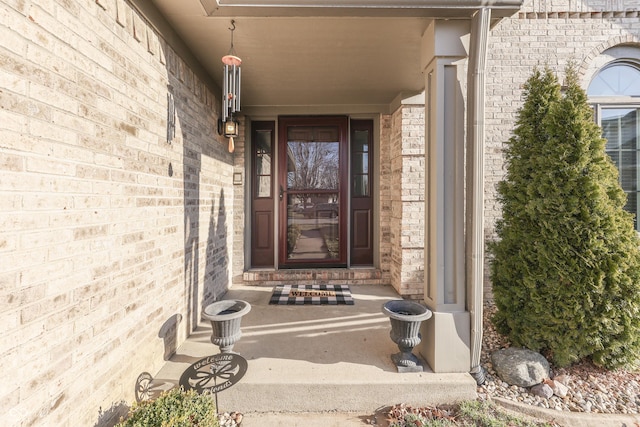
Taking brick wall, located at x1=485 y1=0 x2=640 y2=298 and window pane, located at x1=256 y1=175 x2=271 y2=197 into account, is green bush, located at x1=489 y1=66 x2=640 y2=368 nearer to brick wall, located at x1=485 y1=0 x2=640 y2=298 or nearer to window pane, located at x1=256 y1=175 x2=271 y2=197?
brick wall, located at x1=485 y1=0 x2=640 y2=298

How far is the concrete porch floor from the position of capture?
1992mm

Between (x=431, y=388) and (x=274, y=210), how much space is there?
10.1ft

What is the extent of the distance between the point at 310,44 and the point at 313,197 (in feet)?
7.42

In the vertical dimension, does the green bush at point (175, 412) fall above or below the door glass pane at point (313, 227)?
below

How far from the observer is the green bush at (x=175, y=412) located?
148cm

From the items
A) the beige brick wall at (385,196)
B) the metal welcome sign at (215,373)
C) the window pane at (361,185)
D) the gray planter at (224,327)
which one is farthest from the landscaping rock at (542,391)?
the window pane at (361,185)

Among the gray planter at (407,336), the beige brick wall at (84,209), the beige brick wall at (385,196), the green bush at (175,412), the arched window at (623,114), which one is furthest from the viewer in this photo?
the beige brick wall at (385,196)

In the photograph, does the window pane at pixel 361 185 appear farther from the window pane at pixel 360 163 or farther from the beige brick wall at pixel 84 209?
the beige brick wall at pixel 84 209

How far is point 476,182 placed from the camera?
2.11m

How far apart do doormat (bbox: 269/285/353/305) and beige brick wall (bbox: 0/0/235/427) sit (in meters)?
1.35

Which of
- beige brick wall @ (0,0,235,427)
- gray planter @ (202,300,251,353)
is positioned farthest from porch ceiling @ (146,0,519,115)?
gray planter @ (202,300,251,353)

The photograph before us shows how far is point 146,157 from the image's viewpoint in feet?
6.75

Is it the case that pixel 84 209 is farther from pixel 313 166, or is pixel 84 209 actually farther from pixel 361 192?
pixel 361 192

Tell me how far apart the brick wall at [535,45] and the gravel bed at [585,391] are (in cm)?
147
